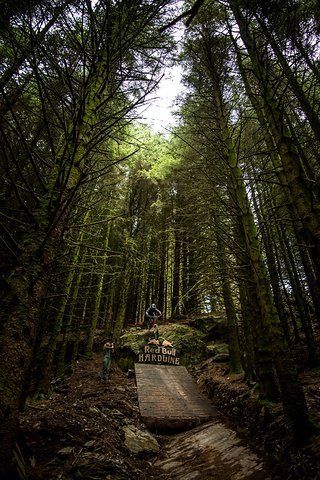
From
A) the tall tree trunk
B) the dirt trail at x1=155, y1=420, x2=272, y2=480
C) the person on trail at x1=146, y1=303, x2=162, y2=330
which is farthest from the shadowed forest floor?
the person on trail at x1=146, y1=303, x2=162, y2=330

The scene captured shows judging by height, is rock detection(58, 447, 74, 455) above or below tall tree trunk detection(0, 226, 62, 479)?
below

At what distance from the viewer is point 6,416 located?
1466 millimetres

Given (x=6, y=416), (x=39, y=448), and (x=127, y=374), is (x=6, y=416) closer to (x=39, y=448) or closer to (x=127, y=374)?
(x=39, y=448)

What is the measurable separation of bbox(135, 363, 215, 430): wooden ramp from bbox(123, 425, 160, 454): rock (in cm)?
64

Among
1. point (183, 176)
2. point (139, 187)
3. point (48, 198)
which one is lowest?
point (48, 198)

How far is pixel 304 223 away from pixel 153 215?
40.3ft

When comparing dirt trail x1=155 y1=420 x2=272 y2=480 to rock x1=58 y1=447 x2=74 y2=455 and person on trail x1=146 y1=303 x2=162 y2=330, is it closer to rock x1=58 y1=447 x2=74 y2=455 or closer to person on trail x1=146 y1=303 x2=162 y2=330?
rock x1=58 y1=447 x2=74 y2=455

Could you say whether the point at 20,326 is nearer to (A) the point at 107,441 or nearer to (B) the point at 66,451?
(B) the point at 66,451

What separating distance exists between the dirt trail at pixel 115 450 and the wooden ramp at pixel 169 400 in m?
0.26

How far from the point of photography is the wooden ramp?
609cm

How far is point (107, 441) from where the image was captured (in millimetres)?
4234

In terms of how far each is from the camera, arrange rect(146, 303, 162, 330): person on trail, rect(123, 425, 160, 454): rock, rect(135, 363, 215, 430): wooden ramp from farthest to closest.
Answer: rect(146, 303, 162, 330): person on trail < rect(135, 363, 215, 430): wooden ramp < rect(123, 425, 160, 454): rock

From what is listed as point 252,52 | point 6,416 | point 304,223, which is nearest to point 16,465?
point 6,416

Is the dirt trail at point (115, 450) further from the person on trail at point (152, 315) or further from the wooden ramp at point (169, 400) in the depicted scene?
the person on trail at point (152, 315)
